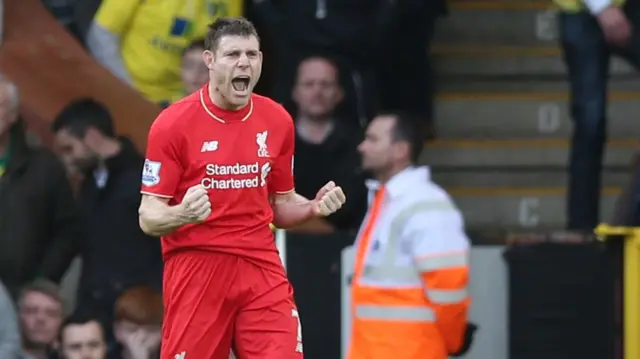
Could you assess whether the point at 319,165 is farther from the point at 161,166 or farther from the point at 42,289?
the point at 161,166

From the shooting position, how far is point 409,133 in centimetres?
886

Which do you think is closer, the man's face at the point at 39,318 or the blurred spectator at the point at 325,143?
the man's face at the point at 39,318

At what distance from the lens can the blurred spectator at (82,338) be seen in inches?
360

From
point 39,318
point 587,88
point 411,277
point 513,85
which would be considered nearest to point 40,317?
point 39,318

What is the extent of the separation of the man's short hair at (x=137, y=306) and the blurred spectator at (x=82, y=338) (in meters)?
0.20

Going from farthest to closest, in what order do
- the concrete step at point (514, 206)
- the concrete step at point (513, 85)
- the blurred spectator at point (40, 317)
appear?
the concrete step at point (513, 85) → the concrete step at point (514, 206) → the blurred spectator at point (40, 317)

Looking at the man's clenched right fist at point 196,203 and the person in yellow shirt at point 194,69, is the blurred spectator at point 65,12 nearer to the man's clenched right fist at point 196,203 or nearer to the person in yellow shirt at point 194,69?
the person in yellow shirt at point 194,69

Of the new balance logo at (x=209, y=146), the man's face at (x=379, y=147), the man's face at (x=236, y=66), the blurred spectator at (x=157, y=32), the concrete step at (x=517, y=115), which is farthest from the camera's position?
the concrete step at (x=517, y=115)

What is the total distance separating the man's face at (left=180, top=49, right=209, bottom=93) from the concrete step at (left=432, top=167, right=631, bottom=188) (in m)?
2.14

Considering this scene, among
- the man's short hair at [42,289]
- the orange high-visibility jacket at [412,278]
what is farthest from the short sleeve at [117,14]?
the orange high-visibility jacket at [412,278]

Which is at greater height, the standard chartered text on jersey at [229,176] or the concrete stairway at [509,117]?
the concrete stairway at [509,117]

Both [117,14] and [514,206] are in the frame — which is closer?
[117,14]

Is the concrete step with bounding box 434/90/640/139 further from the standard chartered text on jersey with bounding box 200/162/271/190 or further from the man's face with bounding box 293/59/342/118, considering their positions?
the standard chartered text on jersey with bounding box 200/162/271/190

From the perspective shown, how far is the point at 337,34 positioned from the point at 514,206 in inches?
66.7
